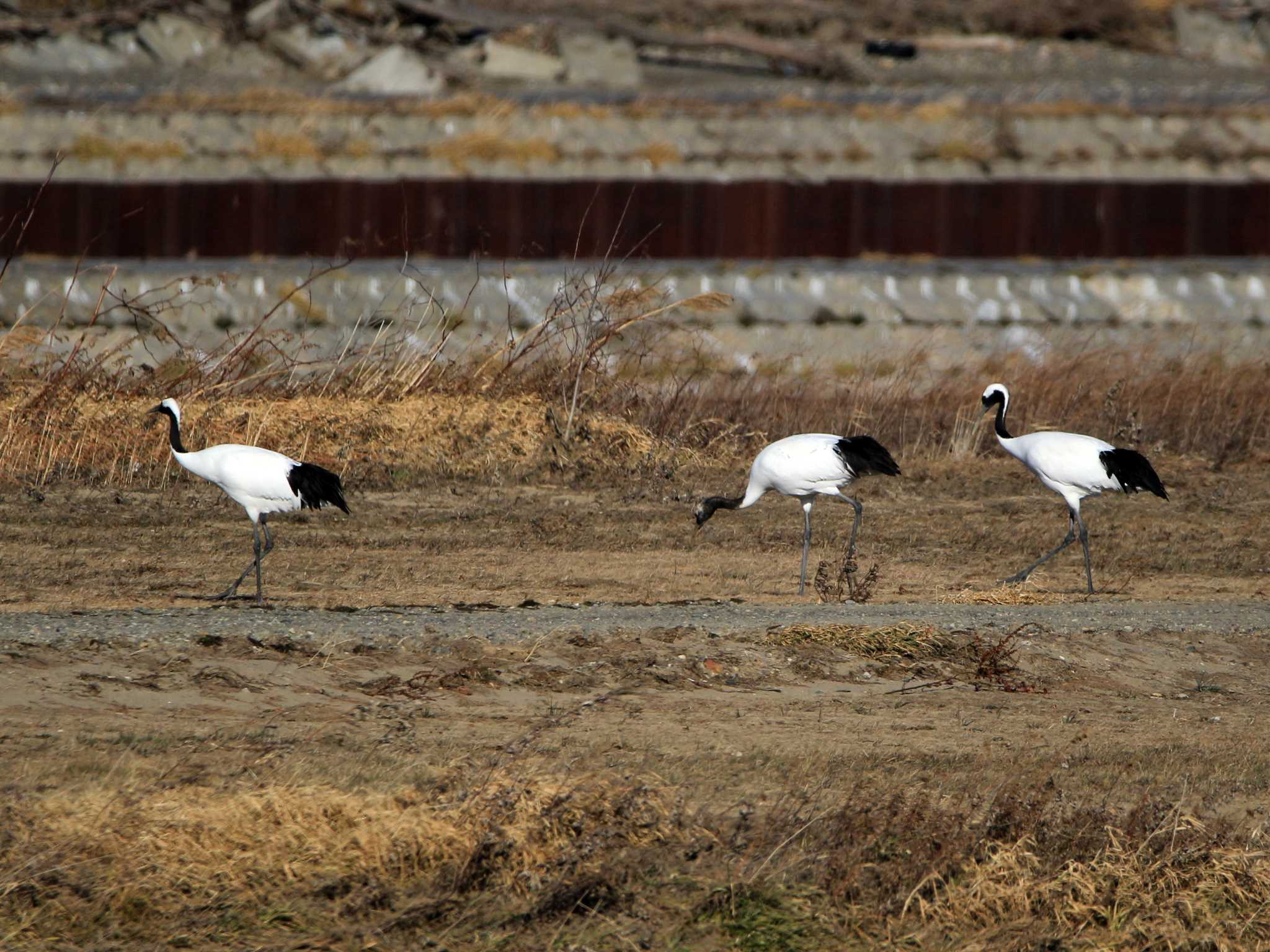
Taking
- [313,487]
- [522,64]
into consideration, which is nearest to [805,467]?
[313,487]

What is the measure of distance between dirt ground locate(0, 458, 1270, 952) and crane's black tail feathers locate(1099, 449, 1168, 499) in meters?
0.75

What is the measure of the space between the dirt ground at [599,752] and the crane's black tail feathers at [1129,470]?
2.47ft

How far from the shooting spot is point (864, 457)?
41.4 ft

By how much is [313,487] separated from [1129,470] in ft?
18.8

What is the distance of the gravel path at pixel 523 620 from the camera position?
9.33m

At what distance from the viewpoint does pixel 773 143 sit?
27.0 meters

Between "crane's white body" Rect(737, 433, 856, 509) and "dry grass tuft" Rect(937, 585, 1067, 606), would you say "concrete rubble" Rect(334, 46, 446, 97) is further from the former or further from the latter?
"dry grass tuft" Rect(937, 585, 1067, 606)

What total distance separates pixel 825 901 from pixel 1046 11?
33.1 metres

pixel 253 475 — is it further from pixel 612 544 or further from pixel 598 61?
pixel 598 61

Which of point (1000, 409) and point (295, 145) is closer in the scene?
point (1000, 409)

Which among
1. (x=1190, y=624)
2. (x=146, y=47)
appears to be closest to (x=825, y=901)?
(x=1190, y=624)

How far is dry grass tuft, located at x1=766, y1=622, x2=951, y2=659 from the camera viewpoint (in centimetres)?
973

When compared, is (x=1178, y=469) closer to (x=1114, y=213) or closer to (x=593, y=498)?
(x=593, y=498)

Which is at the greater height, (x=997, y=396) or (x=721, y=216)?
(x=997, y=396)
